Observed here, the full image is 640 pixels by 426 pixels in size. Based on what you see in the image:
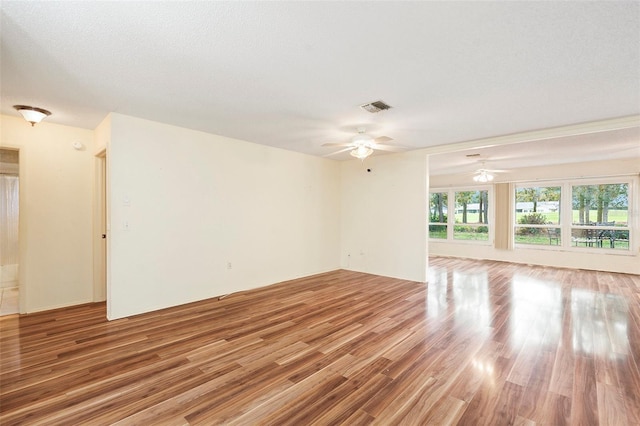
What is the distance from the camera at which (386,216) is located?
240 inches

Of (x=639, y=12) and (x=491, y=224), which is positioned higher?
(x=639, y=12)

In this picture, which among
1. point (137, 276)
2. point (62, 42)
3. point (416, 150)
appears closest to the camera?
point (62, 42)

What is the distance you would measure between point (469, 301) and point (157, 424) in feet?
13.9

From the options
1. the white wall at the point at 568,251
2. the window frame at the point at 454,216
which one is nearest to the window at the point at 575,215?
the white wall at the point at 568,251

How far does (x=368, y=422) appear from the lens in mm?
1804

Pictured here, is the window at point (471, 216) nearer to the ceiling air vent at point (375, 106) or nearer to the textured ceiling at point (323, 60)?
the textured ceiling at point (323, 60)

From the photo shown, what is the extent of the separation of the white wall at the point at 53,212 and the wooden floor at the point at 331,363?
386mm

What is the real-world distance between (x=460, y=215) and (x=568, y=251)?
273 centimetres

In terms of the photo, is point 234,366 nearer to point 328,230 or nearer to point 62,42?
point 62,42

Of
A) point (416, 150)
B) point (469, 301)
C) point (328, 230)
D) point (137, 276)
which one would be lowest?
point (469, 301)

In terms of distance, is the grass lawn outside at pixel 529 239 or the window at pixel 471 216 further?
the window at pixel 471 216

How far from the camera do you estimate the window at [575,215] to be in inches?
261

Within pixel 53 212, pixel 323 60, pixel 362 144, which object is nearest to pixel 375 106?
pixel 362 144

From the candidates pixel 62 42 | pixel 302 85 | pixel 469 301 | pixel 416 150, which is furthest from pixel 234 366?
pixel 416 150
